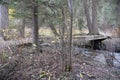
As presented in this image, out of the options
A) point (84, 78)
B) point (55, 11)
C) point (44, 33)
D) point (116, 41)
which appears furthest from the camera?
point (116, 41)

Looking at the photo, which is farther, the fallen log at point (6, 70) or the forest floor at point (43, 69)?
the forest floor at point (43, 69)

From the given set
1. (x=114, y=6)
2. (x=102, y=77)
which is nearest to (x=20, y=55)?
(x=102, y=77)

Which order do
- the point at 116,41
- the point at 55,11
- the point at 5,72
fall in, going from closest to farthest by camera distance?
the point at 5,72, the point at 55,11, the point at 116,41

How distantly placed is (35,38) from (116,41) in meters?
6.47

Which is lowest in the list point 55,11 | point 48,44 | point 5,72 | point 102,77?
point 102,77

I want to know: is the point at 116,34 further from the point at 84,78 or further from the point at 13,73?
the point at 13,73

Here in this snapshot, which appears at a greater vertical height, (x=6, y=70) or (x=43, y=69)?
(x=6, y=70)

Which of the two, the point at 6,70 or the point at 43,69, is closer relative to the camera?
the point at 6,70

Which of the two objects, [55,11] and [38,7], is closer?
[55,11]

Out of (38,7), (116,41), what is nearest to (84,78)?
(38,7)

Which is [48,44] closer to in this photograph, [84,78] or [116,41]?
[84,78]

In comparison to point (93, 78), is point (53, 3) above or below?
above

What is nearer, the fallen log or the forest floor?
the fallen log

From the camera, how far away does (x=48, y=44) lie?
6.85 metres
